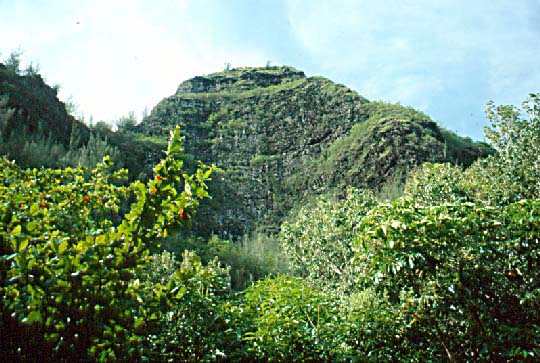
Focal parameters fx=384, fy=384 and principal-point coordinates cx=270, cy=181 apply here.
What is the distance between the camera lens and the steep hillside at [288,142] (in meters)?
27.4

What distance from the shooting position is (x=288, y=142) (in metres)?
35.5


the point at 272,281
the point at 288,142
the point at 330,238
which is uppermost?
the point at 288,142

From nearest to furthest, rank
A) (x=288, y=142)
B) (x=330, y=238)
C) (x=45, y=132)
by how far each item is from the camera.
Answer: (x=330, y=238) → (x=45, y=132) → (x=288, y=142)

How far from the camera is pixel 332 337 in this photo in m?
3.79

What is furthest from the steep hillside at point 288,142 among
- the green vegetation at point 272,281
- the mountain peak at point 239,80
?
the green vegetation at point 272,281

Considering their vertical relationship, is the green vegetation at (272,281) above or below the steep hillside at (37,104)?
below

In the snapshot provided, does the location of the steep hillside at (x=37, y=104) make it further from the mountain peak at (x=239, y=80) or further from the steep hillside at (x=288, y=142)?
the mountain peak at (x=239, y=80)

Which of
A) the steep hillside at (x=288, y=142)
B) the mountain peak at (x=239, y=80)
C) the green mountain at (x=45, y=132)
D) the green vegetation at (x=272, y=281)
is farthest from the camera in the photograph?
the mountain peak at (x=239, y=80)

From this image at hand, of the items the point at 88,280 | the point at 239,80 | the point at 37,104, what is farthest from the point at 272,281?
the point at 239,80

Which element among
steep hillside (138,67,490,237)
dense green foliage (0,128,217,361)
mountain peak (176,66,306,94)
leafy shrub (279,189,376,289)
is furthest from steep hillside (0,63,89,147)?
mountain peak (176,66,306,94)

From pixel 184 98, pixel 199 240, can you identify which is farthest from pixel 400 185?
pixel 184 98

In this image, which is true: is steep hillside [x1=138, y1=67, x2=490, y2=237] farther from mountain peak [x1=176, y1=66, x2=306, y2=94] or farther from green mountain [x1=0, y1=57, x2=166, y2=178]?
green mountain [x1=0, y1=57, x2=166, y2=178]

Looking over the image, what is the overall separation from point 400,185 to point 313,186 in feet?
26.0

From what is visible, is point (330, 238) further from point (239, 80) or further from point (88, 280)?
point (239, 80)
